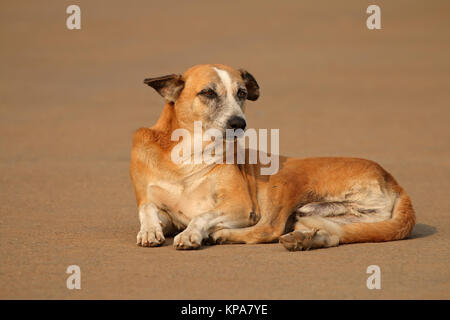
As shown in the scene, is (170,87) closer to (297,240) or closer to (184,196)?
(184,196)

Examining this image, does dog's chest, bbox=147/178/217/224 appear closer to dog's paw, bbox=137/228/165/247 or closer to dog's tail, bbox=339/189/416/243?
dog's paw, bbox=137/228/165/247

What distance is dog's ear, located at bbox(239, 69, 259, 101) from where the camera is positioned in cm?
809

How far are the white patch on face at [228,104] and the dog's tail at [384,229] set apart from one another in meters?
1.38

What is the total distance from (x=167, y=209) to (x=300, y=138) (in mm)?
8183

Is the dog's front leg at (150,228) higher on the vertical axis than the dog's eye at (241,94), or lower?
lower

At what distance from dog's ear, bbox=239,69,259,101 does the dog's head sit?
34 centimetres

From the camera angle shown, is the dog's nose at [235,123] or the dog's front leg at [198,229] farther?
the dog's nose at [235,123]

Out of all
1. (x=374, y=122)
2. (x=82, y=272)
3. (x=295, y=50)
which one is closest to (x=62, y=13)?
(x=295, y=50)

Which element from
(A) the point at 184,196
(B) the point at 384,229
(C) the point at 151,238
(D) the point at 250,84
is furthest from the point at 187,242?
(D) the point at 250,84

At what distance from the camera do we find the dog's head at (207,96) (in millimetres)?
7352

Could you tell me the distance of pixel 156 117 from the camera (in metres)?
17.3

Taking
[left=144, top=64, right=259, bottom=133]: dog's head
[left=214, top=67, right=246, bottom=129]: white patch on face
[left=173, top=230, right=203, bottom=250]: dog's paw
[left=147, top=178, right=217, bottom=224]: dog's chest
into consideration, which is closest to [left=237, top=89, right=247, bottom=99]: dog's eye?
[left=144, top=64, right=259, bottom=133]: dog's head

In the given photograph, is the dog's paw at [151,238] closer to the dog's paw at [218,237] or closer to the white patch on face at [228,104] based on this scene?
the dog's paw at [218,237]

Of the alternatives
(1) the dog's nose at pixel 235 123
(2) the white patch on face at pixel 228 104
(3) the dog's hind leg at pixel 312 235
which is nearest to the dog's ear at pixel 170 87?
(2) the white patch on face at pixel 228 104
